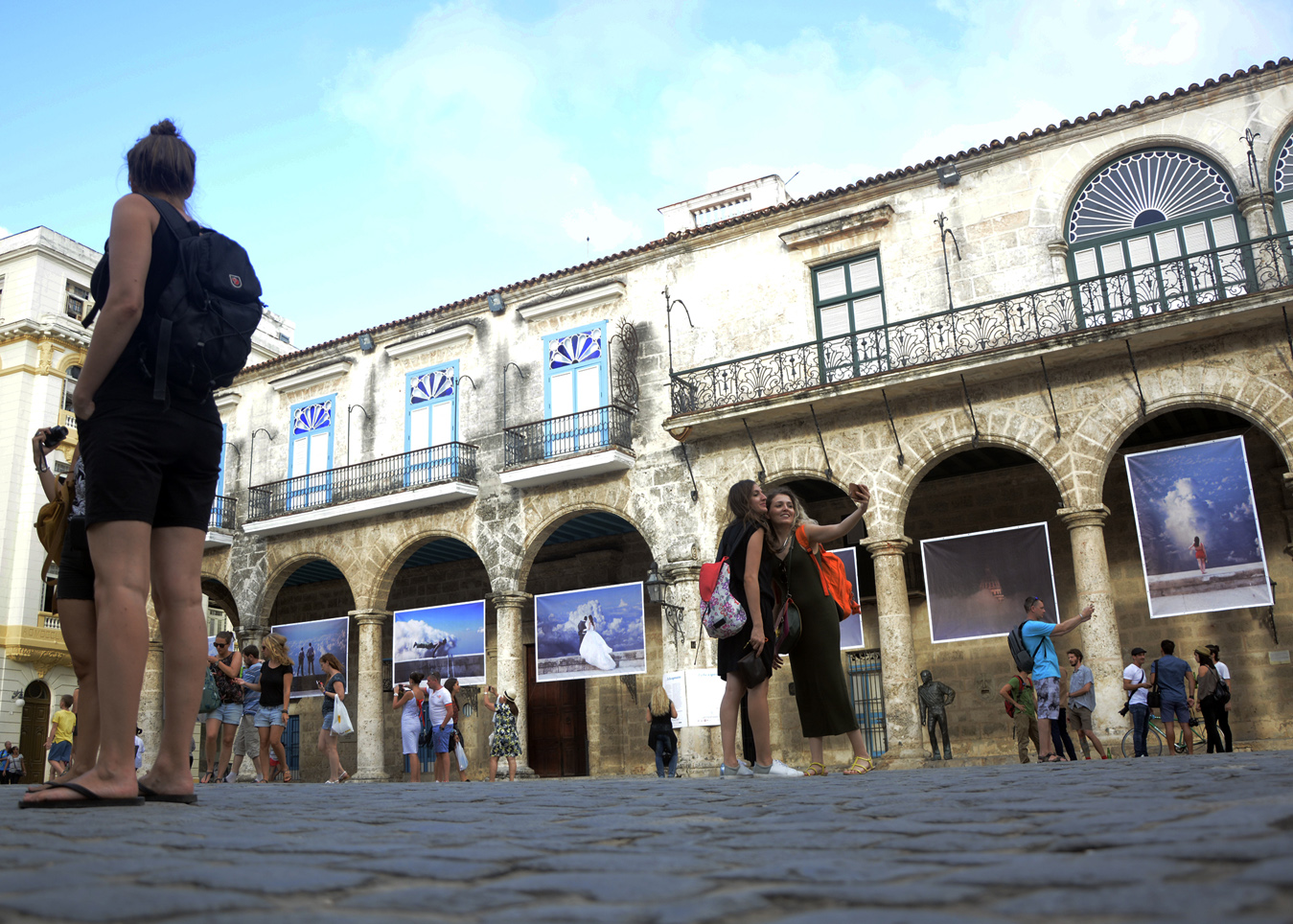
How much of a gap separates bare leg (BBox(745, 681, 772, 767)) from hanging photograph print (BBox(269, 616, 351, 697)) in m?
13.7

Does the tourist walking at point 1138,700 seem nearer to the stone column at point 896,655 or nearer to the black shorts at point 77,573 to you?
the stone column at point 896,655

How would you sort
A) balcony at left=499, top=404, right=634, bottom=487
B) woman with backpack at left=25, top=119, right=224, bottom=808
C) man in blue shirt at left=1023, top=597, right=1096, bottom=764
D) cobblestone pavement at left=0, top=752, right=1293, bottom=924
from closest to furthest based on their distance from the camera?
cobblestone pavement at left=0, top=752, right=1293, bottom=924
woman with backpack at left=25, top=119, right=224, bottom=808
man in blue shirt at left=1023, top=597, right=1096, bottom=764
balcony at left=499, top=404, right=634, bottom=487

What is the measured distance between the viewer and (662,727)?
15.2 m

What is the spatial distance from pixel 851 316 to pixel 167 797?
1367 centimetres

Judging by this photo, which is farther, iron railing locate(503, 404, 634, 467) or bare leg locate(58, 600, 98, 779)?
iron railing locate(503, 404, 634, 467)

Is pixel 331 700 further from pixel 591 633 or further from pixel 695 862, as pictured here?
pixel 695 862

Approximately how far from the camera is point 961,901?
1572mm

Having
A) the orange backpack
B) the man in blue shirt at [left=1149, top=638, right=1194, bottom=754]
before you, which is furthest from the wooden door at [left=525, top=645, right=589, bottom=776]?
the orange backpack

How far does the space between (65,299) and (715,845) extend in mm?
35752

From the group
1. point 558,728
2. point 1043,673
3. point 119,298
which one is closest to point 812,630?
point 119,298

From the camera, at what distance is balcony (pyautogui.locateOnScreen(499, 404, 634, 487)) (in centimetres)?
1706

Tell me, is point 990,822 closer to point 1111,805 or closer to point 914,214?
point 1111,805

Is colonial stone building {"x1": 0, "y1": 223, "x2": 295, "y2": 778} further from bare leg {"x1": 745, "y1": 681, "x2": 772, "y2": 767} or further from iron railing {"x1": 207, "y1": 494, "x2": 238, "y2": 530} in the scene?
bare leg {"x1": 745, "y1": 681, "x2": 772, "y2": 767}

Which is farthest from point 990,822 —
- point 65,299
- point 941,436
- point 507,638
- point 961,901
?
point 65,299
